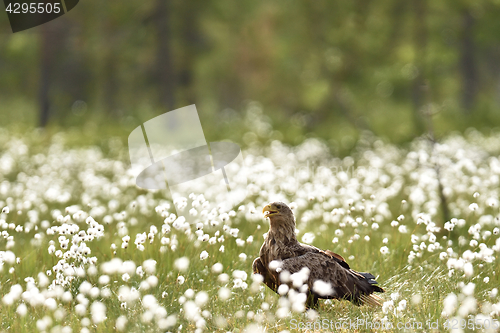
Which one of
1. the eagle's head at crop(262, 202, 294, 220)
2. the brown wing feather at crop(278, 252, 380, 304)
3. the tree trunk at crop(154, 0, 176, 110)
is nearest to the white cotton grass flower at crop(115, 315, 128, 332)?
the brown wing feather at crop(278, 252, 380, 304)

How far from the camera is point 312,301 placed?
13.9 feet

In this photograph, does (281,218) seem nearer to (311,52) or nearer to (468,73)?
(311,52)

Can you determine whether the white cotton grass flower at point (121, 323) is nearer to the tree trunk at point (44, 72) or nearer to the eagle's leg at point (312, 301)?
the eagle's leg at point (312, 301)

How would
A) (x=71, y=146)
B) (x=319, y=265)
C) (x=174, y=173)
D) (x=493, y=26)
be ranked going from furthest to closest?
(x=493, y=26), (x=71, y=146), (x=174, y=173), (x=319, y=265)

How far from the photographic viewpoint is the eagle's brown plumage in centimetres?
420

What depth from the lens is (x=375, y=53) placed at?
16.4 m

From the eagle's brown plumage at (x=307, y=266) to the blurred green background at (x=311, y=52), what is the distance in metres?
7.70

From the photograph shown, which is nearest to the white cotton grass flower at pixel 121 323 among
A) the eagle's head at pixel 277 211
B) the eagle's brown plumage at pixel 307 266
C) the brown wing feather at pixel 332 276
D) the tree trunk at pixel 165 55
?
the eagle's brown plumage at pixel 307 266

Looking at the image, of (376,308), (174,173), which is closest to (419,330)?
(376,308)

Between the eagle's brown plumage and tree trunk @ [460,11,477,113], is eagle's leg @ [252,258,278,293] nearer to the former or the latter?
the eagle's brown plumage

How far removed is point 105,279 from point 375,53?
1451 cm

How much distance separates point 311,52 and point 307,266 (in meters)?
14.9

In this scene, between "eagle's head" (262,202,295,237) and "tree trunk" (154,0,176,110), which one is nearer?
"eagle's head" (262,202,295,237)

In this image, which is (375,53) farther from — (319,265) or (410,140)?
(319,265)
